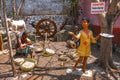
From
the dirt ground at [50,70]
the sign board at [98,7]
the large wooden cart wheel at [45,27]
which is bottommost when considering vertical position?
the dirt ground at [50,70]

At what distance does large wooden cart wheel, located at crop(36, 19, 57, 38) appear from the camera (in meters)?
12.1

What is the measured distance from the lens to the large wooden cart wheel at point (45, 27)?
12125 millimetres

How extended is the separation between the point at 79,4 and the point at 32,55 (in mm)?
6388

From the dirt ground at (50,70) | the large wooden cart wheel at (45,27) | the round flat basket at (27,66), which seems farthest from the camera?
the large wooden cart wheel at (45,27)

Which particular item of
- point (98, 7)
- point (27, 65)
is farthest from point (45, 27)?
point (98, 7)

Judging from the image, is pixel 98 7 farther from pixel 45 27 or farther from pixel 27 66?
pixel 45 27

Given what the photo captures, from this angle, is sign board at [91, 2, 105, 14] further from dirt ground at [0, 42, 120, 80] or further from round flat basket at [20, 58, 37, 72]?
round flat basket at [20, 58, 37, 72]

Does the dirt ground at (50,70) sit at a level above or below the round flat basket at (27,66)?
below

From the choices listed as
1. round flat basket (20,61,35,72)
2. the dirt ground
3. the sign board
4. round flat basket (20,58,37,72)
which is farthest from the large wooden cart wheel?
the sign board

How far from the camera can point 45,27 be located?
40.1ft

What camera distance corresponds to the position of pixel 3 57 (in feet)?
28.8

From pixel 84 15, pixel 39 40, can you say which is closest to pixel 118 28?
pixel 84 15

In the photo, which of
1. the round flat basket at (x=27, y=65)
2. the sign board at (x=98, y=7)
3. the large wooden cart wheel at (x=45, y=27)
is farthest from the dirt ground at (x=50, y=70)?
the large wooden cart wheel at (x=45, y=27)

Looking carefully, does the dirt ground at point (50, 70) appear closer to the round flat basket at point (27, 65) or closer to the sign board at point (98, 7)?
the round flat basket at point (27, 65)
